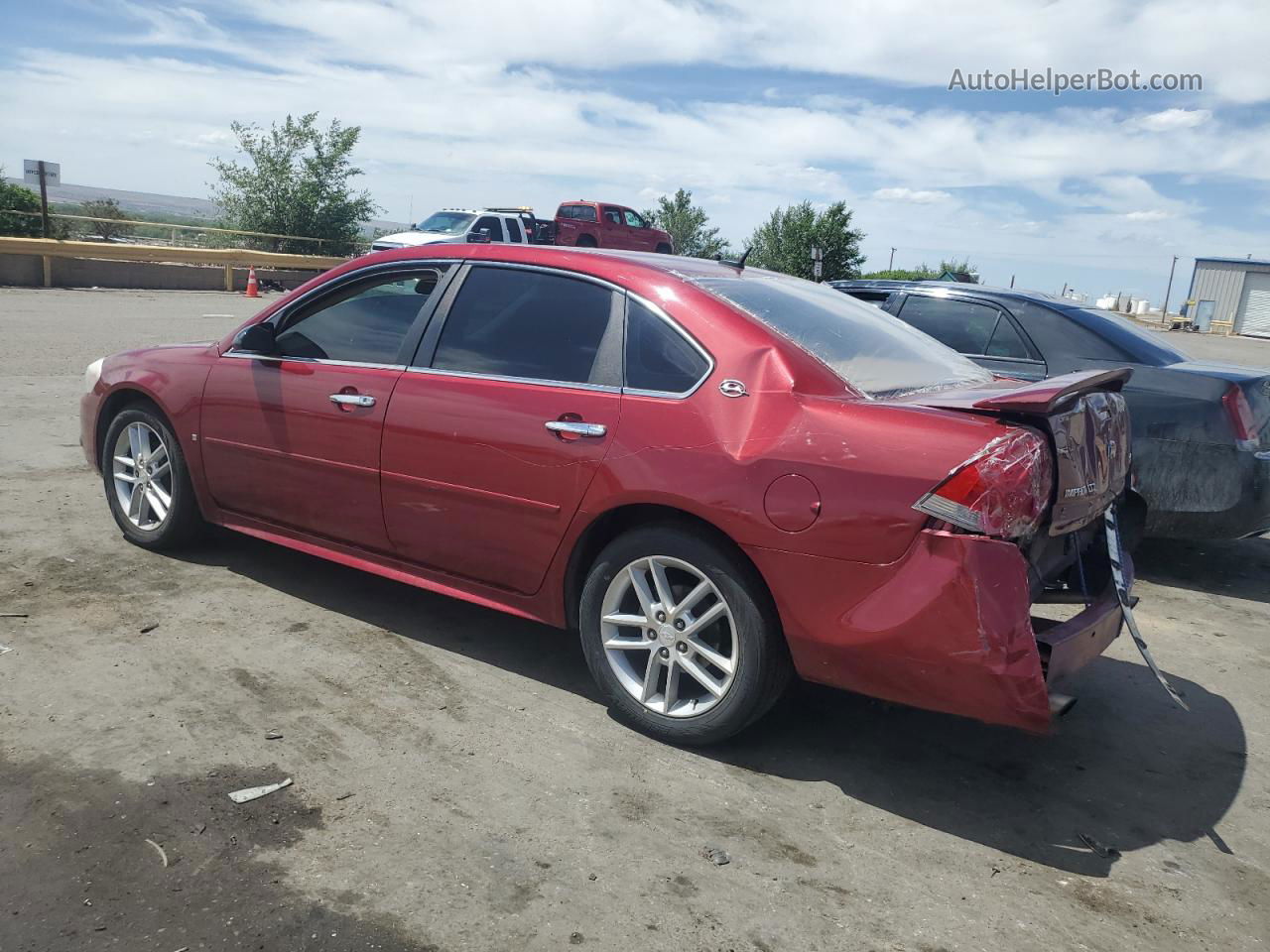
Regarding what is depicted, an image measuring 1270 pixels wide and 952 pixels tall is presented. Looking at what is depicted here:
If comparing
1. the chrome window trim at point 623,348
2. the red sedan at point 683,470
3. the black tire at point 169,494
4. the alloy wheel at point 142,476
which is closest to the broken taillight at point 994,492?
the red sedan at point 683,470

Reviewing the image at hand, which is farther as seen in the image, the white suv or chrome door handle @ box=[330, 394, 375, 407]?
the white suv

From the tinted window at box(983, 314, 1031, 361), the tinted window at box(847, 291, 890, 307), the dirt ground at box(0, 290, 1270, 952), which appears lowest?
the dirt ground at box(0, 290, 1270, 952)

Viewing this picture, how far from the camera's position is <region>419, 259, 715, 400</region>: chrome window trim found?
3668 mm

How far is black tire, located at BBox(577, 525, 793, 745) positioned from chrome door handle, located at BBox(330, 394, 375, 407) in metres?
1.28

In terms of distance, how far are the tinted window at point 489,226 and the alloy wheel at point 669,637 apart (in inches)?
885

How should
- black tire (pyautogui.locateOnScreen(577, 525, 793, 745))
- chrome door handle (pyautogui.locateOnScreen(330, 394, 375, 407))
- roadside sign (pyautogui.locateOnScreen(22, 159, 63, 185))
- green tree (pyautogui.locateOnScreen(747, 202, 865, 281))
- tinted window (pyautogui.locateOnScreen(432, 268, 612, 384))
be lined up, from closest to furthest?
black tire (pyautogui.locateOnScreen(577, 525, 793, 745))
tinted window (pyautogui.locateOnScreen(432, 268, 612, 384))
chrome door handle (pyautogui.locateOnScreen(330, 394, 375, 407))
roadside sign (pyautogui.locateOnScreen(22, 159, 63, 185))
green tree (pyautogui.locateOnScreen(747, 202, 865, 281))

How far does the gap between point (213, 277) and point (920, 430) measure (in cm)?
2799

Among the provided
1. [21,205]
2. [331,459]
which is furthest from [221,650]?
[21,205]

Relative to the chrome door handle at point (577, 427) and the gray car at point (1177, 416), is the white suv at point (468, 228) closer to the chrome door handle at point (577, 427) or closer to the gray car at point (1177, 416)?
the gray car at point (1177, 416)

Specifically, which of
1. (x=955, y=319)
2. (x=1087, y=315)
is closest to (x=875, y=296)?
(x=955, y=319)

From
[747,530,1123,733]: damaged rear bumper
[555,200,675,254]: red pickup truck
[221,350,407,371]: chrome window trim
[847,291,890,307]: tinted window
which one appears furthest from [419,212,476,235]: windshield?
[747,530,1123,733]: damaged rear bumper

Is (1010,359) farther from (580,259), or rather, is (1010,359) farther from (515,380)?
(515,380)

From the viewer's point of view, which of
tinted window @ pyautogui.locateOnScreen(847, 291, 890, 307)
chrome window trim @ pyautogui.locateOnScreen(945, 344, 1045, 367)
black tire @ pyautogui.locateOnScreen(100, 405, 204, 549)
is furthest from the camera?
tinted window @ pyautogui.locateOnScreen(847, 291, 890, 307)

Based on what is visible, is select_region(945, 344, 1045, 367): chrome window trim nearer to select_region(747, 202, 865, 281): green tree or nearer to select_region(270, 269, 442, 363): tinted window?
select_region(270, 269, 442, 363): tinted window
